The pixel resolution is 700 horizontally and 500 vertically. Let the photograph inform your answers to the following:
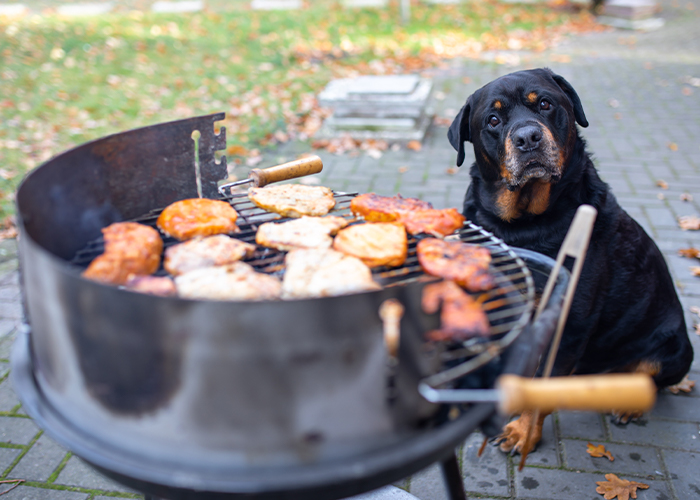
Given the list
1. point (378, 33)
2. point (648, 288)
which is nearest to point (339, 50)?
point (378, 33)

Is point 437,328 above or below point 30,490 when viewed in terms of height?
above

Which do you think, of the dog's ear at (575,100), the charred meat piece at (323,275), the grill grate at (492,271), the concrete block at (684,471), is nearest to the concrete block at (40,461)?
the grill grate at (492,271)

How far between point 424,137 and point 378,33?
20.4 ft

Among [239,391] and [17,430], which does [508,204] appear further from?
[17,430]

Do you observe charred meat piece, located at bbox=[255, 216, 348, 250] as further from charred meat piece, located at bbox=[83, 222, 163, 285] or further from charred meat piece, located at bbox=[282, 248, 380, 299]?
charred meat piece, located at bbox=[83, 222, 163, 285]

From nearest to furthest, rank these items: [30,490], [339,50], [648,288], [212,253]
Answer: [212,253] < [30,490] < [648,288] < [339,50]

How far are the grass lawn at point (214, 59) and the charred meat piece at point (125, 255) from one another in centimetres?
387

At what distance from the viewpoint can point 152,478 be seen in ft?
4.35

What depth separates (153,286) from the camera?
1.66 meters

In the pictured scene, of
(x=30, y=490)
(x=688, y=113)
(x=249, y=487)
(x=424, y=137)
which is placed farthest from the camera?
(x=688, y=113)

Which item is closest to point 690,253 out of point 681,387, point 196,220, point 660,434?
point 681,387

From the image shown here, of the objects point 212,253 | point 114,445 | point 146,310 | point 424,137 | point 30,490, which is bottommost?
point 30,490

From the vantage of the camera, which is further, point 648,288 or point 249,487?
point 648,288

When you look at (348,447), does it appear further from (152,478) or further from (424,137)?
(424,137)
